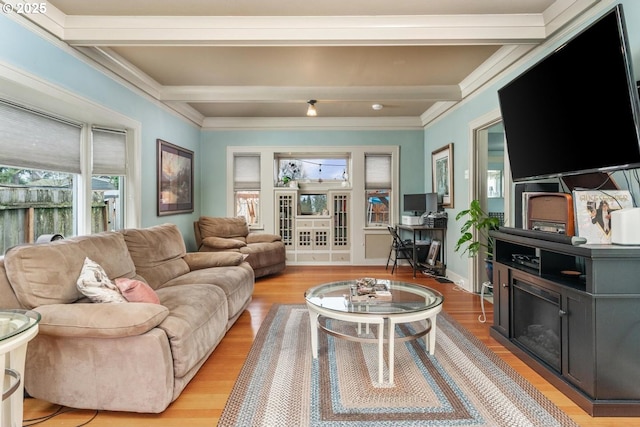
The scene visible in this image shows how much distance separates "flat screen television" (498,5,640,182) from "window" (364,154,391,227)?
3.46m

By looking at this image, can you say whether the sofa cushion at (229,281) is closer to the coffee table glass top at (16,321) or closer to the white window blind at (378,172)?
the coffee table glass top at (16,321)

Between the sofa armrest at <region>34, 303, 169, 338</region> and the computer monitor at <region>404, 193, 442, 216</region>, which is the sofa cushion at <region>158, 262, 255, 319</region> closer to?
the sofa armrest at <region>34, 303, 169, 338</region>

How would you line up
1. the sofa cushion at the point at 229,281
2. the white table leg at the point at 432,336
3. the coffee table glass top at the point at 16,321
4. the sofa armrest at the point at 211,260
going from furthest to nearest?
the sofa armrest at the point at 211,260 → the sofa cushion at the point at 229,281 → the white table leg at the point at 432,336 → the coffee table glass top at the point at 16,321

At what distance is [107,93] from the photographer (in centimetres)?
335

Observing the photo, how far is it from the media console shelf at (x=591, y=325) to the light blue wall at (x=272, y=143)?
3.96 metres

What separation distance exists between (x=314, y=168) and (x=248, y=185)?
1237mm

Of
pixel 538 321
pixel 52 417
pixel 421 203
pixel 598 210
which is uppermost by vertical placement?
pixel 421 203

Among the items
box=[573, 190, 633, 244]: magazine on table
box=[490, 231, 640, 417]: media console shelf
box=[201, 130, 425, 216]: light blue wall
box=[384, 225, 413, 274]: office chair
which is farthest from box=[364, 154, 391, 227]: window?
box=[573, 190, 633, 244]: magazine on table

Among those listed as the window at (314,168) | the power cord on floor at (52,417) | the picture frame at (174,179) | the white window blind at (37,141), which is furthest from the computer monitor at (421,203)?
the power cord on floor at (52,417)

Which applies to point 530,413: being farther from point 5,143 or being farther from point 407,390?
point 5,143

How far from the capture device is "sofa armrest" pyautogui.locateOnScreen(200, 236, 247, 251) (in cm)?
488

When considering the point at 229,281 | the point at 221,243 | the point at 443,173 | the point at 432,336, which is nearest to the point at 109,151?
the point at 221,243

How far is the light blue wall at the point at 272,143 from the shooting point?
6.01 meters

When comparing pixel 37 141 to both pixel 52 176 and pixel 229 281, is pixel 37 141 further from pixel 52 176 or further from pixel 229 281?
pixel 229 281
